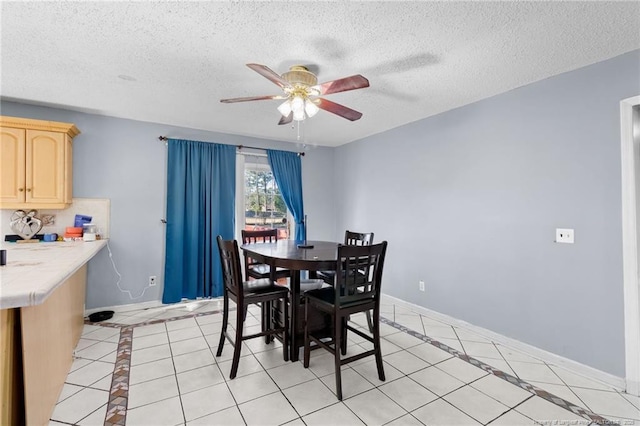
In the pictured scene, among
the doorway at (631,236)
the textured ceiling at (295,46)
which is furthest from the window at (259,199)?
the doorway at (631,236)

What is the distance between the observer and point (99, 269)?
11.9ft

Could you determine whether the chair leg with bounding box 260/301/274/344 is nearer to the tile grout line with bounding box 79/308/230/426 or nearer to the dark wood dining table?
the dark wood dining table

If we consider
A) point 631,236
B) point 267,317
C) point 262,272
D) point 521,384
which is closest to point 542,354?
point 521,384

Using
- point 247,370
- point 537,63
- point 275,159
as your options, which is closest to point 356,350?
point 247,370

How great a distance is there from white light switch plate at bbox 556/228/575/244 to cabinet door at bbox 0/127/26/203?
496 centimetres

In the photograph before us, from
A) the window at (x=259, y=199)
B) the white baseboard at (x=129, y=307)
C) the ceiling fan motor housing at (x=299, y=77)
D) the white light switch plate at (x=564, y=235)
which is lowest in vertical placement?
the white baseboard at (x=129, y=307)

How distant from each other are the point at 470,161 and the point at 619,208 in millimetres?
1276

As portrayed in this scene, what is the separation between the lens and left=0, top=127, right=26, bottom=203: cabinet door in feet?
9.71

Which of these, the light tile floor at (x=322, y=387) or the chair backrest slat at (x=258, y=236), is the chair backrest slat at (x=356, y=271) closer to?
the light tile floor at (x=322, y=387)

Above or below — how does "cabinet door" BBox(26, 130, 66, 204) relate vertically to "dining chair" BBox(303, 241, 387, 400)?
above

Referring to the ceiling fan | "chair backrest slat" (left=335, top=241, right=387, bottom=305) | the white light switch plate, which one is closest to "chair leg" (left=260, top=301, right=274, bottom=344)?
"chair backrest slat" (left=335, top=241, right=387, bottom=305)

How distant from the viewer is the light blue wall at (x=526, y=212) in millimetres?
2270

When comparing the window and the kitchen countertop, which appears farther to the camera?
the window

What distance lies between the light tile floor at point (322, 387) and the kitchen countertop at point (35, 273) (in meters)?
0.89
